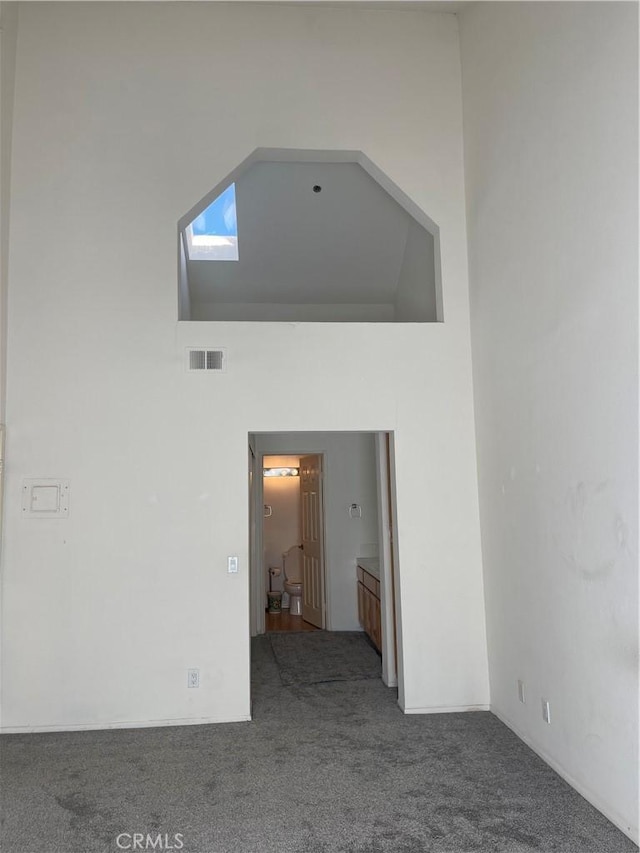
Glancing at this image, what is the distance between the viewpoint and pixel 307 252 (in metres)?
6.45

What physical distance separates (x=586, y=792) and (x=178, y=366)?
3488 mm

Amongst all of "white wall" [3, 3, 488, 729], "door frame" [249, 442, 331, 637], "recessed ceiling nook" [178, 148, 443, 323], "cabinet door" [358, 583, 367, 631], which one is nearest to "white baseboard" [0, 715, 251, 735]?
"white wall" [3, 3, 488, 729]

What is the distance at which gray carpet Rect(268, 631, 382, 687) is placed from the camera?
510cm

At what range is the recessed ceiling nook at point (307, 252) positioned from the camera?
580cm

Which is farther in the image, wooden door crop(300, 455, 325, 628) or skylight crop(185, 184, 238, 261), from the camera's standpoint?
wooden door crop(300, 455, 325, 628)

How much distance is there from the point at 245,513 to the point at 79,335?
5.70 ft

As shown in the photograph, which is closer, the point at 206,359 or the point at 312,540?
the point at 206,359

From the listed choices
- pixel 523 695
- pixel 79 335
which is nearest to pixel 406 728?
pixel 523 695

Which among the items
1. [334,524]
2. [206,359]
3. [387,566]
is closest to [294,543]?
[334,524]

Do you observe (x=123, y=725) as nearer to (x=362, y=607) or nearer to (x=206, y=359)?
(x=206, y=359)

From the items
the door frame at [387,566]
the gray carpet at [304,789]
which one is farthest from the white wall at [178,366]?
the door frame at [387,566]

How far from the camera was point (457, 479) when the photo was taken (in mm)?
4406

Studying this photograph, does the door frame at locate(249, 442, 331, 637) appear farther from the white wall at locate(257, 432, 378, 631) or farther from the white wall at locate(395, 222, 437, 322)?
the white wall at locate(395, 222, 437, 322)

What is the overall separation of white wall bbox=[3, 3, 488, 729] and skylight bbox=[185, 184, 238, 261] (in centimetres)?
175
